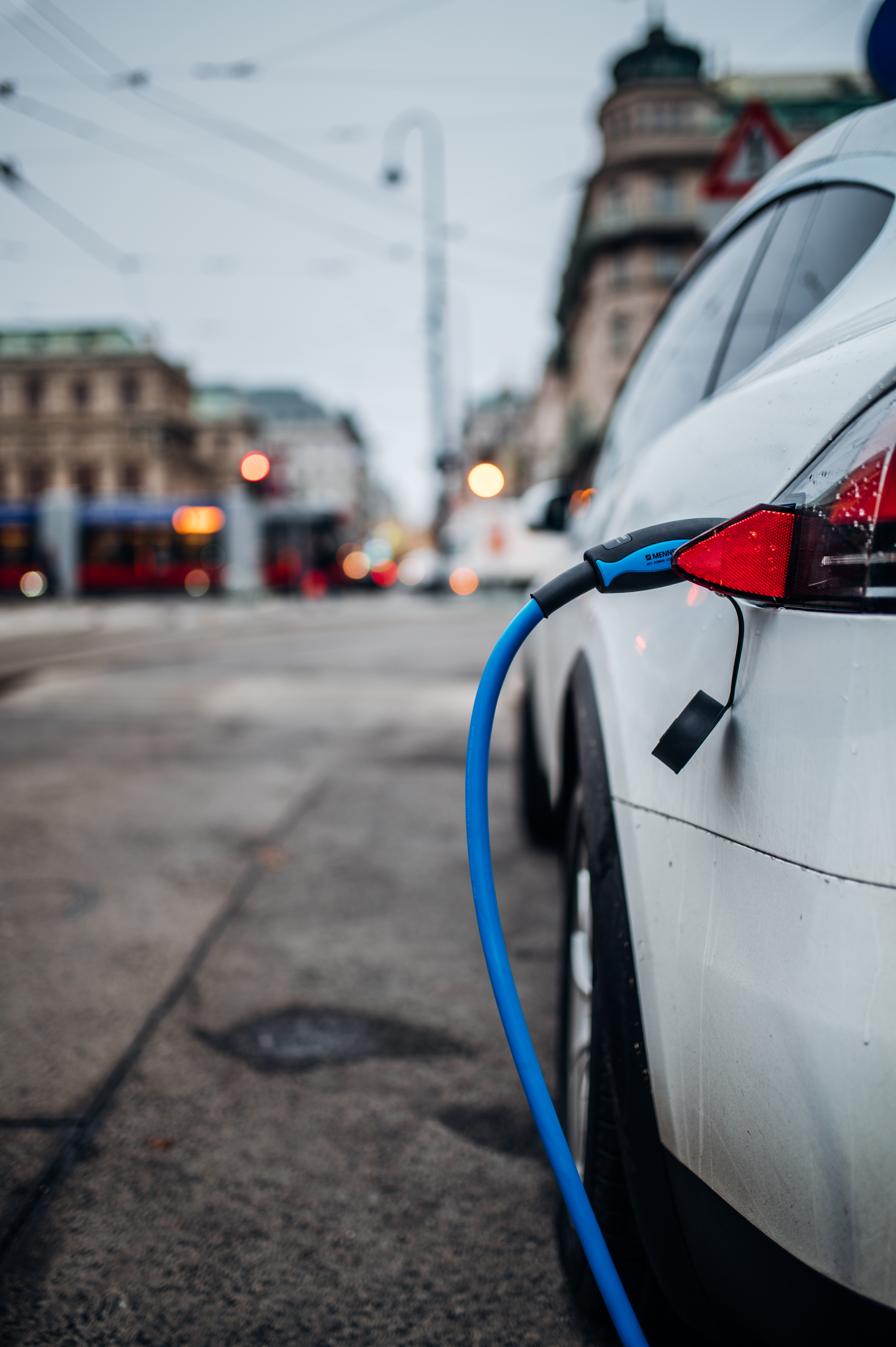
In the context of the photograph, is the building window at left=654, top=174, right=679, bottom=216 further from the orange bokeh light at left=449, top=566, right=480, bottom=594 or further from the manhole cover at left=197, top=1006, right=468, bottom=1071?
the manhole cover at left=197, top=1006, right=468, bottom=1071

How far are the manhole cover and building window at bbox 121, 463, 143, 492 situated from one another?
198ft

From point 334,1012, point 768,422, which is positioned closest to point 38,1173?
point 334,1012

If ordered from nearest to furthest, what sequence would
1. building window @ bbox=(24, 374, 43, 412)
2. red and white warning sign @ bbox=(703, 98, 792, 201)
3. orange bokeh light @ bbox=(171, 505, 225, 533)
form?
red and white warning sign @ bbox=(703, 98, 792, 201) < orange bokeh light @ bbox=(171, 505, 225, 533) < building window @ bbox=(24, 374, 43, 412)

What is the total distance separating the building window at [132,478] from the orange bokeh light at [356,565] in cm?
2663

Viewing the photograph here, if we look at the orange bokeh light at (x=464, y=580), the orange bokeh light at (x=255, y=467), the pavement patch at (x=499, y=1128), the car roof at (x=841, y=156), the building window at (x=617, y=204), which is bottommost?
the pavement patch at (x=499, y=1128)

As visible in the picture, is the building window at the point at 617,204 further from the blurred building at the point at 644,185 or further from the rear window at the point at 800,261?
the rear window at the point at 800,261

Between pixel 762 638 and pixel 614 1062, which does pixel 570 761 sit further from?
pixel 762 638

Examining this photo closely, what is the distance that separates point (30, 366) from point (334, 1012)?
63136 millimetres

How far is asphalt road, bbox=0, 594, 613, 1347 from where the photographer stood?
147cm

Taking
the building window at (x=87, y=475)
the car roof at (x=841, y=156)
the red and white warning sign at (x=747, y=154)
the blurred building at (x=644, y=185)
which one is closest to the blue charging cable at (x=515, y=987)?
the car roof at (x=841, y=156)

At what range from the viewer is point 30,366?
5625 cm

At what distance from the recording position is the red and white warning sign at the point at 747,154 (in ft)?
16.4

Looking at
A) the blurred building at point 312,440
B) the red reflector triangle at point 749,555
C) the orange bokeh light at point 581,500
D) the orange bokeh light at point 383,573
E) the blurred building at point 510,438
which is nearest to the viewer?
the red reflector triangle at point 749,555

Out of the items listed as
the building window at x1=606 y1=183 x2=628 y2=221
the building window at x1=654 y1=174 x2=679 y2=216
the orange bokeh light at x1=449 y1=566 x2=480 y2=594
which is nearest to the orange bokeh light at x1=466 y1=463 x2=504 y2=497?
the orange bokeh light at x1=449 y1=566 x2=480 y2=594
